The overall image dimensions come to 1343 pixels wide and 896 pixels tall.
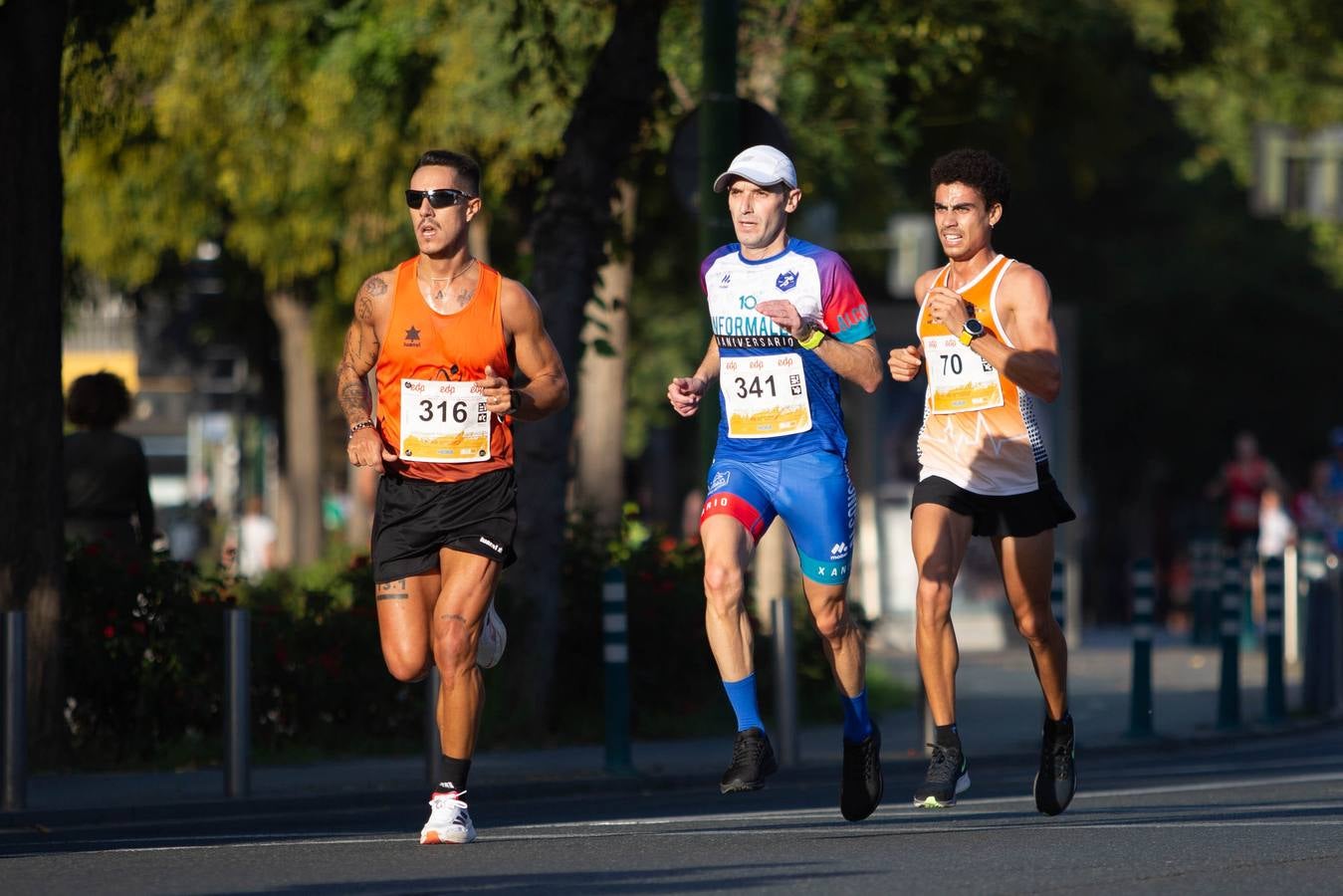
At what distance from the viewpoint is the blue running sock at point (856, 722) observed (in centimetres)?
934

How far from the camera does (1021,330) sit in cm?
932

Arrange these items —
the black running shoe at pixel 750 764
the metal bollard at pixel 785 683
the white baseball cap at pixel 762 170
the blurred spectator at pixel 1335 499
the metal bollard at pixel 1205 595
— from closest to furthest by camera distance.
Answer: the black running shoe at pixel 750 764 → the white baseball cap at pixel 762 170 → the metal bollard at pixel 785 683 → the blurred spectator at pixel 1335 499 → the metal bollard at pixel 1205 595

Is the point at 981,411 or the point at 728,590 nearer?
the point at 728,590

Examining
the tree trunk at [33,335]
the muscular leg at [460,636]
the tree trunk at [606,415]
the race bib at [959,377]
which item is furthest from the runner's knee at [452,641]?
the tree trunk at [606,415]

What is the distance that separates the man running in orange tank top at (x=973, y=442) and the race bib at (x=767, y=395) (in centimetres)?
35

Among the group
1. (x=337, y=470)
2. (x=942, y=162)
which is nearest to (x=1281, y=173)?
(x=942, y=162)

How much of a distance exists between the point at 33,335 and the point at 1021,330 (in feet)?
18.3

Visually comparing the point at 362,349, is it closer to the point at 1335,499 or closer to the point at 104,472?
the point at 104,472

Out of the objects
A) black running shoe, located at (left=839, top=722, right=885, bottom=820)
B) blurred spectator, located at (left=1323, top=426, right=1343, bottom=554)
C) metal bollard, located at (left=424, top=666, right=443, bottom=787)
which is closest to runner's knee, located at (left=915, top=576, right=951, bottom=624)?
black running shoe, located at (left=839, top=722, right=885, bottom=820)

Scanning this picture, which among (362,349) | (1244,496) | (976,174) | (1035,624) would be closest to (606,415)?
(1244,496)

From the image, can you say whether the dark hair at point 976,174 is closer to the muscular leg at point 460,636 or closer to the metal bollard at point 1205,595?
the muscular leg at point 460,636

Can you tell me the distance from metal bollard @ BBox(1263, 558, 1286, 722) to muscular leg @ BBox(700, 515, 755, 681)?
8872mm

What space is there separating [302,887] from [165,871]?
0.77m

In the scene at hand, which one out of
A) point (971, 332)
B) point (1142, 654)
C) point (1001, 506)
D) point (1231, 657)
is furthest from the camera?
point (1231, 657)
